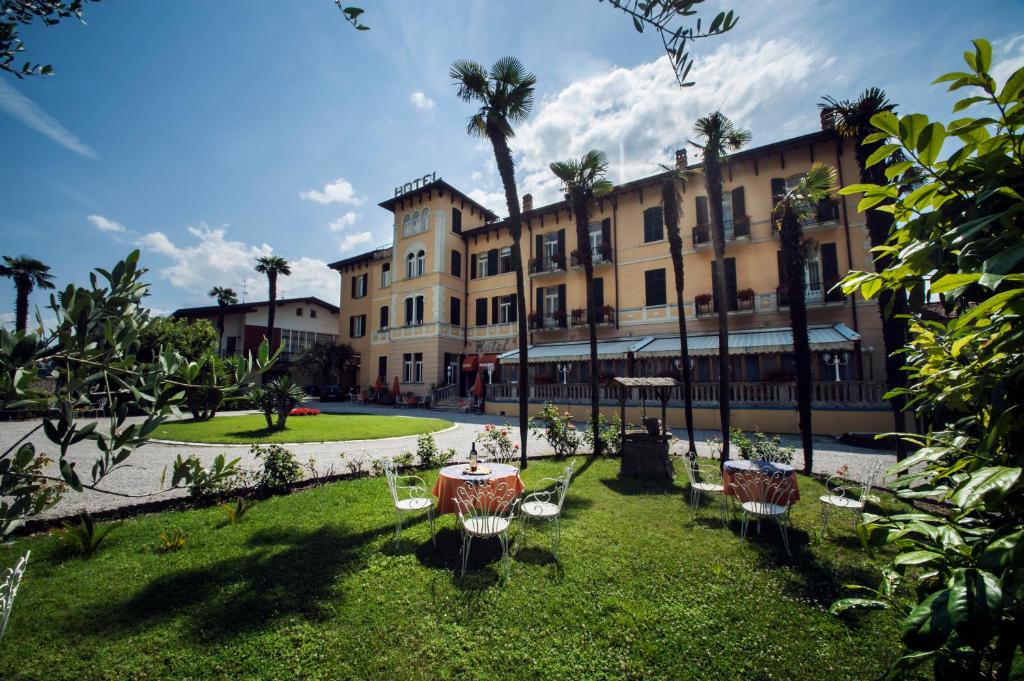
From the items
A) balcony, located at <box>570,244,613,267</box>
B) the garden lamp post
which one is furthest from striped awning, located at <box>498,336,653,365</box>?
the garden lamp post

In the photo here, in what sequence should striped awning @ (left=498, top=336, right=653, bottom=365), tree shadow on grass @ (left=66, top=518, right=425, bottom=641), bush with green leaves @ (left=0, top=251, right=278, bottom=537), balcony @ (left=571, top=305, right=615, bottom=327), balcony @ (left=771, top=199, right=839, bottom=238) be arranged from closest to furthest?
bush with green leaves @ (left=0, top=251, right=278, bottom=537)
tree shadow on grass @ (left=66, top=518, right=425, bottom=641)
balcony @ (left=771, top=199, right=839, bottom=238)
striped awning @ (left=498, top=336, right=653, bottom=365)
balcony @ (left=571, top=305, right=615, bottom=327)

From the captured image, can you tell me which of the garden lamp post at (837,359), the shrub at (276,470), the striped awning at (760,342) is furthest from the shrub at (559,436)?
the garden lamp post at (837,359)

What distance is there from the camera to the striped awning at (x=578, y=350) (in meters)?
18.4

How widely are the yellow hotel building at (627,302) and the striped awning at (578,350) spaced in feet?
0.33

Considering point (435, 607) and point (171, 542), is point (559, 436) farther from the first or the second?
point (171, 542)

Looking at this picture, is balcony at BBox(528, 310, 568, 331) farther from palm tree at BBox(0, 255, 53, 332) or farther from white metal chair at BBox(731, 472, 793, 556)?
palm tree at BBox(0, 255, 53, 332)

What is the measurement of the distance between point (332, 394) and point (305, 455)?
19.9 meters

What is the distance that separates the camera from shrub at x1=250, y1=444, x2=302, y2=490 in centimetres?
705

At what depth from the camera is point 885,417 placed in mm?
12539

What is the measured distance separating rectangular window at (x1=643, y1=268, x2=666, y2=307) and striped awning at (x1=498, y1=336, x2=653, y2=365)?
1.83m

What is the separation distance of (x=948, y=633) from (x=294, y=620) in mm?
4275


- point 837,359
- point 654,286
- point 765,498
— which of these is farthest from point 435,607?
point 654,286

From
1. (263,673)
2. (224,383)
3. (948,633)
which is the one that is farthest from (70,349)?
(948,633)

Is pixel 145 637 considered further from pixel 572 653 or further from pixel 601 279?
pixel 601 279
